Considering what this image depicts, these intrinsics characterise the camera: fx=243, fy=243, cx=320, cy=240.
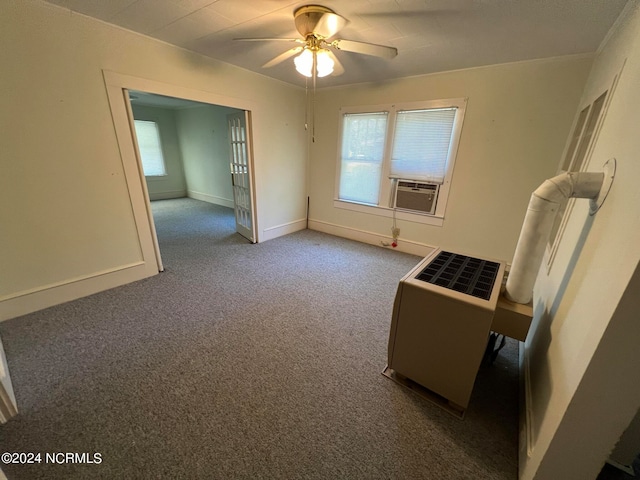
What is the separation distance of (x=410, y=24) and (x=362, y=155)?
1945mm

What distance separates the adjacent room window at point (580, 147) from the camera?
165 cm

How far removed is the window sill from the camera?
3.37 metres

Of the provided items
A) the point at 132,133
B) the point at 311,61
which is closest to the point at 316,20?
the point at 311,61

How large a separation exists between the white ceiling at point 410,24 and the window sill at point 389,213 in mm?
1784

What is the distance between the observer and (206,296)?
243 cm

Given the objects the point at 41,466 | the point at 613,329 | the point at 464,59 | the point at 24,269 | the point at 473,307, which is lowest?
the point at 41,466

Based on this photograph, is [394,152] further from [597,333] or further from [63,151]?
[63,151]

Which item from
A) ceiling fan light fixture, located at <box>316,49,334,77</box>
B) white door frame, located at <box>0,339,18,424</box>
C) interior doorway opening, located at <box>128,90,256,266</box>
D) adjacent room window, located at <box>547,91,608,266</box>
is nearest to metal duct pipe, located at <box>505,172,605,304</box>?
adjacent room window, located at <box>547,91,608,266</box>

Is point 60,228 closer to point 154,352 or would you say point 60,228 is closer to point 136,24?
point 154,352

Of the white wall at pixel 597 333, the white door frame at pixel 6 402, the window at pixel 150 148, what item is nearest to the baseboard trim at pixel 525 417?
the white wall at pixel 597 333

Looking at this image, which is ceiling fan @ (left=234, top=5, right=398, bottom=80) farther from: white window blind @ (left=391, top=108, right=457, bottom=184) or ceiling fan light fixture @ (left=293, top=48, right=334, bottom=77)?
white window blind @ (left=391, top=108, right=457, bottom=184)

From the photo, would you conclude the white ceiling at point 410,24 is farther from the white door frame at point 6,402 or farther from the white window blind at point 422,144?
the white door frame at point 6,402

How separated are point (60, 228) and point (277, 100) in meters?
2.95

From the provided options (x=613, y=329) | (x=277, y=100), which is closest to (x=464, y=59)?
(x=277, y=100)
